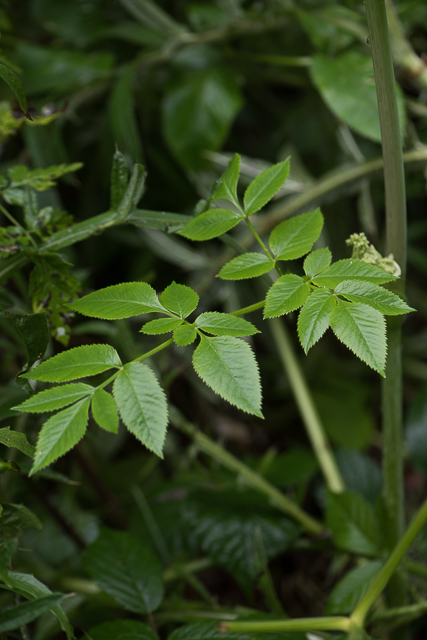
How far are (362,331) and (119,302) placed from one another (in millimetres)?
192

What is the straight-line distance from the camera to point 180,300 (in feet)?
1.34

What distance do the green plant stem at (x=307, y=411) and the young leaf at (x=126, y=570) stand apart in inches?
13.6

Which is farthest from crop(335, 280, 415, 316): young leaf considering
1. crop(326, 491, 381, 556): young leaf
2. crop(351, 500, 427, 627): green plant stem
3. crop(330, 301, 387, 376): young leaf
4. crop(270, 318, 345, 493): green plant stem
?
crop(270, 318, 345, 493): green plant stem

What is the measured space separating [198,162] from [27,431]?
2.11 feet

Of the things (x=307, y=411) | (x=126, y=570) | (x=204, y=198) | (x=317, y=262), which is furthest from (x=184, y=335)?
(x=204, y=198)

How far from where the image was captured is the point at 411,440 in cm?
91

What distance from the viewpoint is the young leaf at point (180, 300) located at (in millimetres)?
405

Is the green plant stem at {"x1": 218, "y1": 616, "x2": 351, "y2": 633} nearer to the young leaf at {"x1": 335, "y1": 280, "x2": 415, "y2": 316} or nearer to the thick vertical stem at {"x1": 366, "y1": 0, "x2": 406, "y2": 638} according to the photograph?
the thick vertical stem at {"x1": 366, "y1": 0, "x2": 406, "y2": 638}

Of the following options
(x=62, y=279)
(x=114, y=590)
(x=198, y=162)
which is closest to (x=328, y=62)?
(x=198, y=162)

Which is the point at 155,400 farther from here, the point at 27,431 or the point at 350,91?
the point at 350,91

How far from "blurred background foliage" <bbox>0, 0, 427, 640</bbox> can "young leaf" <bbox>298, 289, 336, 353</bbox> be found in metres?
0.27

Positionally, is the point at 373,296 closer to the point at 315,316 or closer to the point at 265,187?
the point at 315,316

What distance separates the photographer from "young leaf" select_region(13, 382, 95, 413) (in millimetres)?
354

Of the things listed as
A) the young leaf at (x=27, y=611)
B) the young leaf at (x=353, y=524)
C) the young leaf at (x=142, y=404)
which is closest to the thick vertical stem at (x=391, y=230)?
the young leaf at (x=353, y=524)
